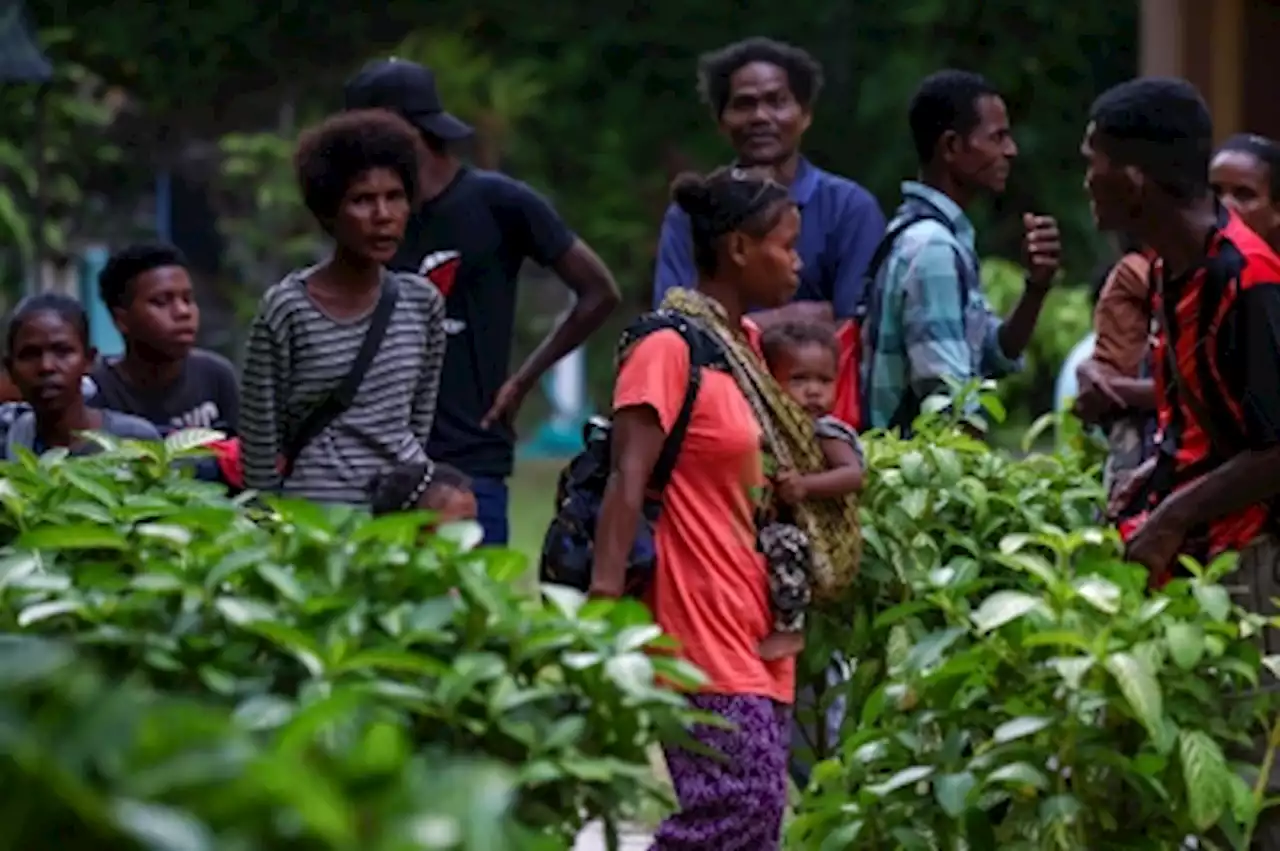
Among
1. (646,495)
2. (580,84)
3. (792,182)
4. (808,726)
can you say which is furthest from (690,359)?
(580,84)

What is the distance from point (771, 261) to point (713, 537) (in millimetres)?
583

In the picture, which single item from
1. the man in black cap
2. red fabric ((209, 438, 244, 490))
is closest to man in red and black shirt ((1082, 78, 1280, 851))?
red fabric ((209, 438, 244, 490))

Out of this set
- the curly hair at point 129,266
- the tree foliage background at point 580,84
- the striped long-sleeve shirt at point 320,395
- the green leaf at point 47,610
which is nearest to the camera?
the green leaf at point 47,610

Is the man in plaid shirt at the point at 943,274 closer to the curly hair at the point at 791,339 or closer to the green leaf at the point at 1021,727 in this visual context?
the curly hair at the point at 791,339

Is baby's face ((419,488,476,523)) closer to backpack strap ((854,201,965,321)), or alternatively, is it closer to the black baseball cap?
backpack strap ((854,201,965,321))

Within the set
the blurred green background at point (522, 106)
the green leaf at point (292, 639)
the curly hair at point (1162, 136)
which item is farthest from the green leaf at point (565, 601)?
the blurred green background at point (522, 106)

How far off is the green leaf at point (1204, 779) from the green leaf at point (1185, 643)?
0.13 meters

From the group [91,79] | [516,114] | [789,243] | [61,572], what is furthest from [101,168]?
[61,572]

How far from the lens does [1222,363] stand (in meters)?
5.83

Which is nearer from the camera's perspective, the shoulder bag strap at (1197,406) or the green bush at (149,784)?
the green bush at (149,784)

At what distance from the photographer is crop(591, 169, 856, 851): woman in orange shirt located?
6.17 metres

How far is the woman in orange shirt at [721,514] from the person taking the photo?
6.17 meters

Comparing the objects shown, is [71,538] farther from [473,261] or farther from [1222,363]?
[473,261]

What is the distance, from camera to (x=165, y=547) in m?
4.86
